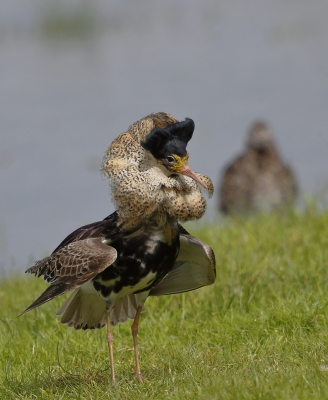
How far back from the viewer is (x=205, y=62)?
709 inches

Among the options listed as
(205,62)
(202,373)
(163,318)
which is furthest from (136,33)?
→ (202,373)

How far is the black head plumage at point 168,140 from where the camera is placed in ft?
16.9

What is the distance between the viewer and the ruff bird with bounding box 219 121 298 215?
477 inches

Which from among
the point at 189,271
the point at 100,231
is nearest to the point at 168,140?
the point at 100,231

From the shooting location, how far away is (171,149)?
5156mm

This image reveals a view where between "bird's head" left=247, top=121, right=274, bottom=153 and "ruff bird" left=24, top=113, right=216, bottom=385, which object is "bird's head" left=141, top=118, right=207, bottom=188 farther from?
"bird's head" left=247, top=121, right=274, bottom=153

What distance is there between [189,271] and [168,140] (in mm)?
1063

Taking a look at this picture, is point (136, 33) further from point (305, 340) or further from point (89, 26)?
point (305, 340)

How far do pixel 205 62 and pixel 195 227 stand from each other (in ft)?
30.8

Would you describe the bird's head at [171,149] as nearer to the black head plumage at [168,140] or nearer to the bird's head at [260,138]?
the black head plumage at [168,140]

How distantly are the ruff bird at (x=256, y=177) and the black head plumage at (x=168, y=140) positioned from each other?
21.9 feet

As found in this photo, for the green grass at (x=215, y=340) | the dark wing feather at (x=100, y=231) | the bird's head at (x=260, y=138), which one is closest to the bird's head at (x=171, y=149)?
the dark wing feather at (x=100, y=231)

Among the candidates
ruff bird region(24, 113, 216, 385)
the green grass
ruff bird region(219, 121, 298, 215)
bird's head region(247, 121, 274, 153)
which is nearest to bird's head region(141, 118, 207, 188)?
ruff bird region(24, 113, 216, 385)

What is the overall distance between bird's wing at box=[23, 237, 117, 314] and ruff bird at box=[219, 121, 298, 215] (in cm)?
657
